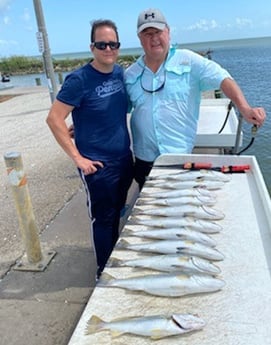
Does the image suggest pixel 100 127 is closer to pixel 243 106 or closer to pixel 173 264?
pixel 243 106

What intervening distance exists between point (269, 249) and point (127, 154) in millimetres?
1642

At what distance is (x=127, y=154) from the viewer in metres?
3.36

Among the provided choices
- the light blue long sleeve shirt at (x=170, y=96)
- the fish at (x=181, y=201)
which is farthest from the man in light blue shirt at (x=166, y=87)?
the fish at (x=181, y=201)

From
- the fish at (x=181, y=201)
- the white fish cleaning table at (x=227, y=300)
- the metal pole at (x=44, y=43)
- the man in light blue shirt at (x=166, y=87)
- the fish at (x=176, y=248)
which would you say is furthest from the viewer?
the metal pole at (x=44, y=43)

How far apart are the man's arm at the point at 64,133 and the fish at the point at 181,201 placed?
532 millimetres

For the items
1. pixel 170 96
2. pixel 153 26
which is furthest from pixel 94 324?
pixel 153 26

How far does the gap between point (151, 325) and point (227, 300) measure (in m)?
0.37

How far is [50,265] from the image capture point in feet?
13.2

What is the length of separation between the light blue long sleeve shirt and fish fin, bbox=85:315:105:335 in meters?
1.98

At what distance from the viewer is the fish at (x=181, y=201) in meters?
2.59

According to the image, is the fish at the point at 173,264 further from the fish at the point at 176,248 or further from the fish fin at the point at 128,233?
the fish fin at the point at 128,233

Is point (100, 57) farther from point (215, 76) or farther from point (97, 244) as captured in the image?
point (97, 244)

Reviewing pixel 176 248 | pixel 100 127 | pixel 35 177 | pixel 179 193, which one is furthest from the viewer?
pixel 35 177

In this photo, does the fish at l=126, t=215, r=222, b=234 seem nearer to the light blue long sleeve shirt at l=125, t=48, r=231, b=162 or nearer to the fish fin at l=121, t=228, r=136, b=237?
the fish fin at l=121, t=228, r=136, b=237
